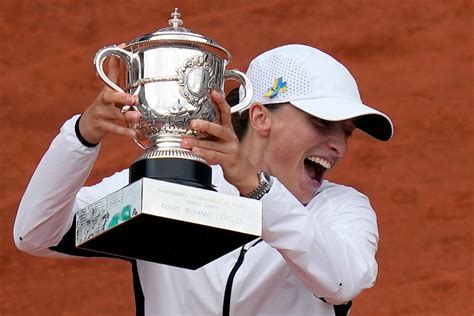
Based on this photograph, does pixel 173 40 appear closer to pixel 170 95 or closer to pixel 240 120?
pixel 170 95

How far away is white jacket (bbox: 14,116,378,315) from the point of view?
2.75 m

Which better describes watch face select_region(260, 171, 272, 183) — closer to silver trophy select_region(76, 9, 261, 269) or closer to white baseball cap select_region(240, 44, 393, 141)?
silver trophy select_region(76, 9, 261, 269)

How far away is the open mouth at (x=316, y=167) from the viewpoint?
311 centimetres

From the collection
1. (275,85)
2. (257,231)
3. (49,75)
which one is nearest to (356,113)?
(275,85)

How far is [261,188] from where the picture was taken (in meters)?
2.69

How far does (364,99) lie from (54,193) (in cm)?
221

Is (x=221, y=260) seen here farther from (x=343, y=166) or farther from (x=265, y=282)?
(x=343, y=166)

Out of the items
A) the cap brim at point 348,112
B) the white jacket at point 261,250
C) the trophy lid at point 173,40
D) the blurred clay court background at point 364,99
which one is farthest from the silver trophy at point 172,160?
the blurred clay court background at point 364,99

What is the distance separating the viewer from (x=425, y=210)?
489cm

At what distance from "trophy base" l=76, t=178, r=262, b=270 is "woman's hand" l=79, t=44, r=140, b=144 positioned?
0.14 meters

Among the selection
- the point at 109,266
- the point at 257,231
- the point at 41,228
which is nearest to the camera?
the point at 257,231

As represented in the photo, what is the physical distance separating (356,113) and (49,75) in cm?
231

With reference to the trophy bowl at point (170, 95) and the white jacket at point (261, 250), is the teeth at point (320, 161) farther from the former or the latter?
the trophy bowl at point (170, 95)

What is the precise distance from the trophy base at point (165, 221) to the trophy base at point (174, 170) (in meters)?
0.06
